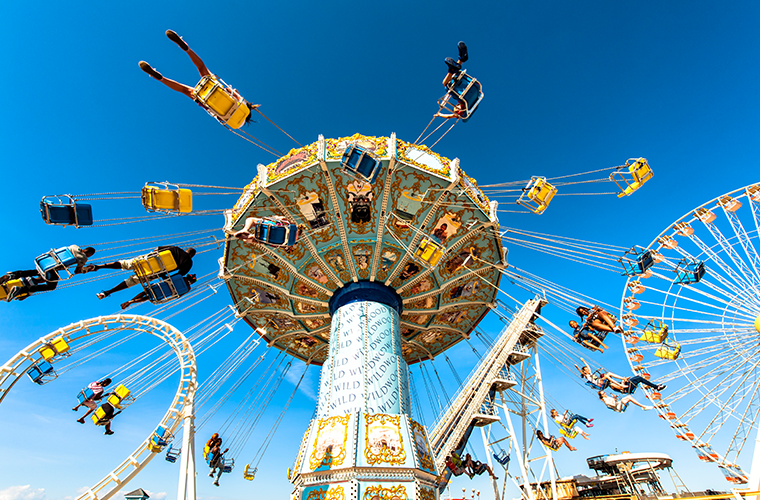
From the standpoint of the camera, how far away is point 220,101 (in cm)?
725

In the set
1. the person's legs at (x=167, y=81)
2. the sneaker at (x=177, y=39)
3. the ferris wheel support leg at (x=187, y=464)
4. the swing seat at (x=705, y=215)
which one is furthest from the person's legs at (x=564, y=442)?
the sneaker at (x=177, y=39)

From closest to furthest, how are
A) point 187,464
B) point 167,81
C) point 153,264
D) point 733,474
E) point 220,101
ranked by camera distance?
point 167,81 < point 220,101 < point 187,464 < point 153,264 < point 733,474

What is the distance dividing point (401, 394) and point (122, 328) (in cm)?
903

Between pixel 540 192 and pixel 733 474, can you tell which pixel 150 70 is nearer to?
pixel 540 192

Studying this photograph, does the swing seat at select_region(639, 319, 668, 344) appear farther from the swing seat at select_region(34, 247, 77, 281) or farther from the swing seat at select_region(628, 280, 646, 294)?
the swing seat at select_region(34, 247, 77, 281)

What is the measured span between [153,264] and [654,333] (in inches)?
670

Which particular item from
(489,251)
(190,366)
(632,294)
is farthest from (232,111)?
(632,294)

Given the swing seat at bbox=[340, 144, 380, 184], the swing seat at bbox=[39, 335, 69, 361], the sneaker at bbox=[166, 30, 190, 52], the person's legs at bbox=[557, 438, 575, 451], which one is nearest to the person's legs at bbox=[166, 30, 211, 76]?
the sneaker at bbox=[166, 30, 190, 52]

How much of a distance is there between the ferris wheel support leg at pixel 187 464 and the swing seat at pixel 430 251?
8.36 m

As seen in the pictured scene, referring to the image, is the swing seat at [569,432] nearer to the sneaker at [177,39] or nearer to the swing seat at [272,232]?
the swing seat at [272,232]

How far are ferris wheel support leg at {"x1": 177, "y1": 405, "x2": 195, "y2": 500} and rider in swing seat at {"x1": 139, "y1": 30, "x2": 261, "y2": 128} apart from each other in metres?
8.01

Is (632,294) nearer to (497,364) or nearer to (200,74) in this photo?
(497,364)

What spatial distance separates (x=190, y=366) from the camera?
33.2ft

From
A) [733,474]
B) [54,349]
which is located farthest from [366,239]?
[733,474]
